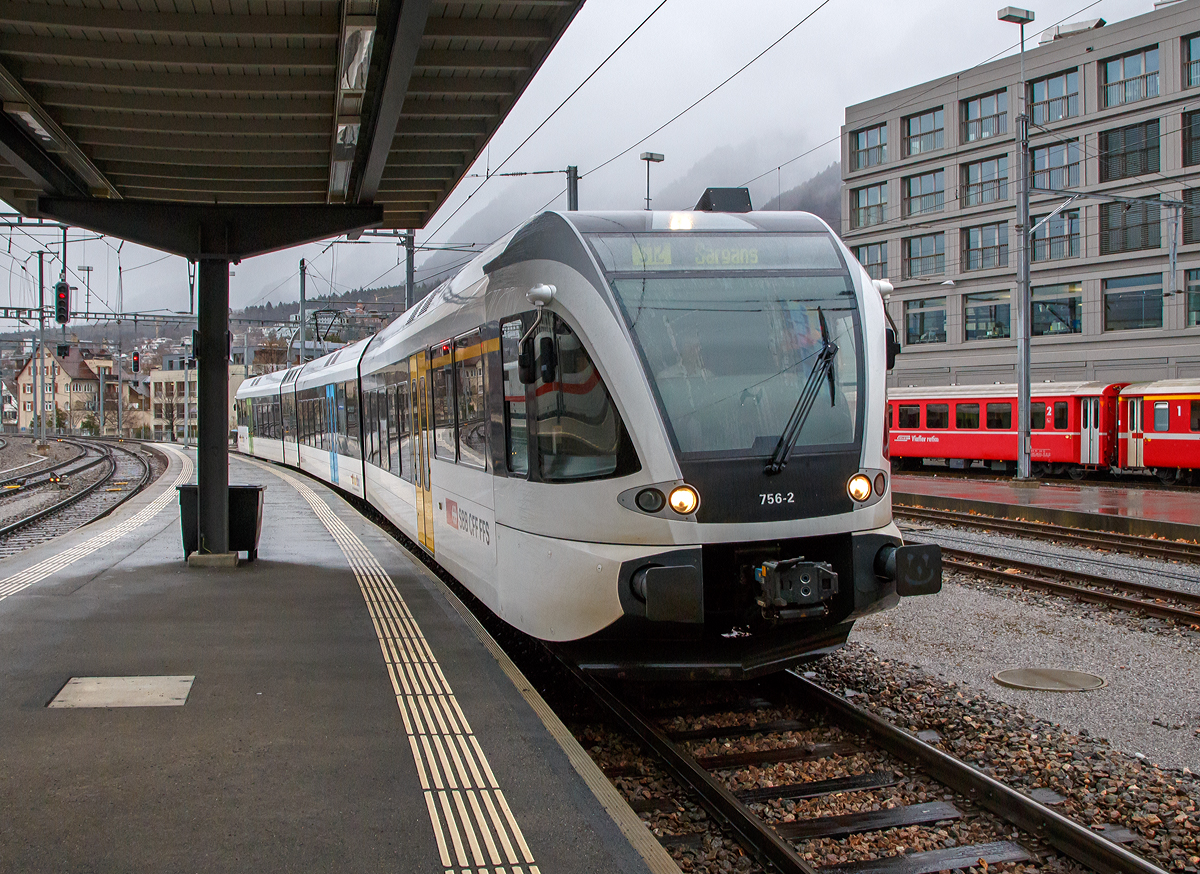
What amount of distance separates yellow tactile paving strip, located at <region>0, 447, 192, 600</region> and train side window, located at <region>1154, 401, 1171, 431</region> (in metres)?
22.6

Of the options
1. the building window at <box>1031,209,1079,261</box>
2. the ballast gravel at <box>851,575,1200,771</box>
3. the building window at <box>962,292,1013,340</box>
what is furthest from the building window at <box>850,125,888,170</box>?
the ballast gravel at <box>851,575,1200,771</box>

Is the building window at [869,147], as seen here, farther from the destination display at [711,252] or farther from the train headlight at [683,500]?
the train headlight at [683,500]

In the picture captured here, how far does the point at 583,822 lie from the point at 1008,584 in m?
8.51

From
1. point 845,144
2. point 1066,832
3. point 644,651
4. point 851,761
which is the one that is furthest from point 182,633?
point 845,144

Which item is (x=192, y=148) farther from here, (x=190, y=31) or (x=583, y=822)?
(x=583, y=822)

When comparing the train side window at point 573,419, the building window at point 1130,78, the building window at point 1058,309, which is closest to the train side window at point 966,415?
the building window at point 1058,309

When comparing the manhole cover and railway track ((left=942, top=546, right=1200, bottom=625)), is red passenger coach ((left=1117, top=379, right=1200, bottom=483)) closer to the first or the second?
railway track ((left=942, top=546, right=1200, bottom=625))

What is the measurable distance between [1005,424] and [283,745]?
90.8 feet

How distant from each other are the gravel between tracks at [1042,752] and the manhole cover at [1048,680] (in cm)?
14

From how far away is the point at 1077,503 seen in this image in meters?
20.0

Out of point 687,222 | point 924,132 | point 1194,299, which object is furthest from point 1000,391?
point 687,222

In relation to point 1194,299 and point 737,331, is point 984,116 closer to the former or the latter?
point 1194,299

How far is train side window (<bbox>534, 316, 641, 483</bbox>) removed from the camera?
19.1 feet

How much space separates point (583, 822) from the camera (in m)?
4.23
